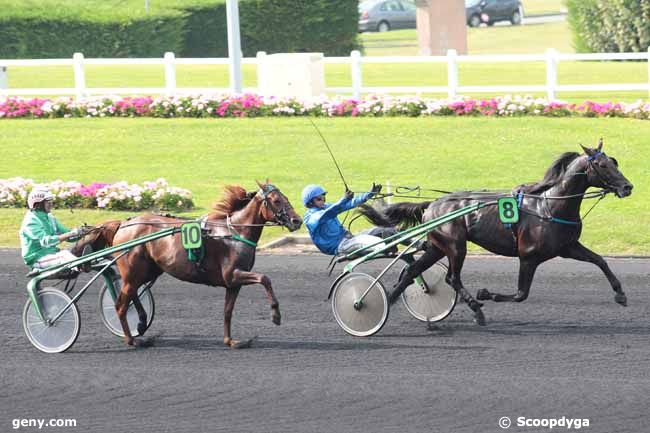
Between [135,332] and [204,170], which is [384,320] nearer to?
[135,332]

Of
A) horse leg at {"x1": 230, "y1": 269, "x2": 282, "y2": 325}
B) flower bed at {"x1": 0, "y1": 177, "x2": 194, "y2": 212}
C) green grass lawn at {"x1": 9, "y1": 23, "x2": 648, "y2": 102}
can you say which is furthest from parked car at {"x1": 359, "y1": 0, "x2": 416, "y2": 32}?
horse leg at {"x1": 230, "y1": 269, "x2": 282, "y2": 325}

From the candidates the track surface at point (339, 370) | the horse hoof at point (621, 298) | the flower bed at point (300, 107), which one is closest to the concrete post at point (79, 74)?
the flower bed at point (300, 107)

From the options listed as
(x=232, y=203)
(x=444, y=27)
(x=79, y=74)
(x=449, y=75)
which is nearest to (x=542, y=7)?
(x=444, y=27)

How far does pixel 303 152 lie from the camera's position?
18.2 m

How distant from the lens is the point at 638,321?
952 centimetres

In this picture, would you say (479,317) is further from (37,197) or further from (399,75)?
(399,75)

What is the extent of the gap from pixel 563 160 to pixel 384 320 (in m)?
1.92

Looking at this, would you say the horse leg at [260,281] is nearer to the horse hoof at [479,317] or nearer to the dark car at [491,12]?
the horse hoof at [479,317]

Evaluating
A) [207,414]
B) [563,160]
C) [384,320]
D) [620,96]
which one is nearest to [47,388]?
[207,414]

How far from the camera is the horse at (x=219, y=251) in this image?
29.4ft

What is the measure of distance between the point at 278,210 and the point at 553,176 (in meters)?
2.25

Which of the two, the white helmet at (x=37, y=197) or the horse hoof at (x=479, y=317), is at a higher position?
the white helmet at (x=37, y=197)

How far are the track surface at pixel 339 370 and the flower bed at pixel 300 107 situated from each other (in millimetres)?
9088

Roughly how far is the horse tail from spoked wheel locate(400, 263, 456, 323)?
0.51 meters
